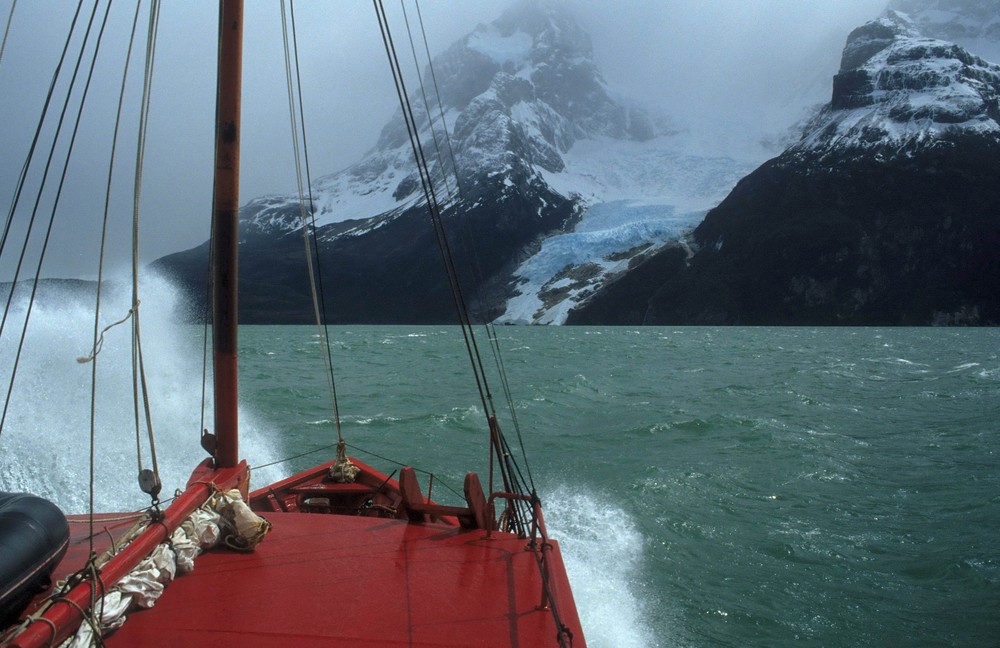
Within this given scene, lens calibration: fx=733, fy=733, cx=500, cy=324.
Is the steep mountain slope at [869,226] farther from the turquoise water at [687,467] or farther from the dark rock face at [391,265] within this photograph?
the turquoise water at [687,467]

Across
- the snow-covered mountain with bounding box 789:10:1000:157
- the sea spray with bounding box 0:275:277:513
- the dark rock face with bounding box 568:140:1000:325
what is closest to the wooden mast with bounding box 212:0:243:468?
the sea spray with bounding box 0:275:277:513

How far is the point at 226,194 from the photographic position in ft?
18.1

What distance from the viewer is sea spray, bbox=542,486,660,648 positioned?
8.16 meters

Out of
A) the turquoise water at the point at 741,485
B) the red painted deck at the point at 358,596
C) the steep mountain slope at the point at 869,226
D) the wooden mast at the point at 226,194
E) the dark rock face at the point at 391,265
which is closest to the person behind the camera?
the red painted deck at the point at 358,596

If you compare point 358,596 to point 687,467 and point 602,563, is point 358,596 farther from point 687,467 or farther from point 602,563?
point 687,467

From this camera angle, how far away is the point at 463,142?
194250mm

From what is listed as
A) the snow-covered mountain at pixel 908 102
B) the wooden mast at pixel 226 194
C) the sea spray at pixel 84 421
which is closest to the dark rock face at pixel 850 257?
the snow-covered mountain at pixel 908 102

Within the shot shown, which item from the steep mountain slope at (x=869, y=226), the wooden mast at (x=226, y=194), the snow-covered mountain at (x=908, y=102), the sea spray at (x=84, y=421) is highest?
the snow-covered mountain at (x=908, y=102)

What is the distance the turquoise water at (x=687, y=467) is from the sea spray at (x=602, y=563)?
3 centimetres

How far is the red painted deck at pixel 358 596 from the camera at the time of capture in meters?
4.03

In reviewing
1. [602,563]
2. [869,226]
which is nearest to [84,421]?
[602,563]

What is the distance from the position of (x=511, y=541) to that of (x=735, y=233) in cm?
12851

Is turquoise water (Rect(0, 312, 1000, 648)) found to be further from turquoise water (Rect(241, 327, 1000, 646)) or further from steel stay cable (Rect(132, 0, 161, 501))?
steel stay cable (Rect(132, 0, 161, 501))

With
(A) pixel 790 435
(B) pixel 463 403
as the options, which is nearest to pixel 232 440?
(A) pixel 790 435
